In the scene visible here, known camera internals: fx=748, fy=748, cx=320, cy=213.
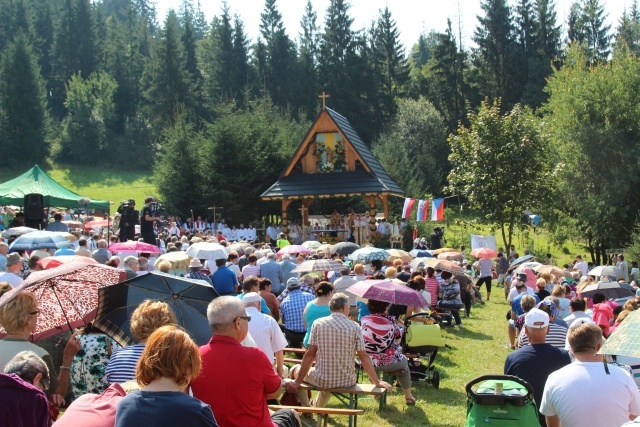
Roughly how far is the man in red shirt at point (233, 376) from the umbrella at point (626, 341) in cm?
221

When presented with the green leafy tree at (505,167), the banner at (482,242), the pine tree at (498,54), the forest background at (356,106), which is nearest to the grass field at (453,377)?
the banner at (482,242)

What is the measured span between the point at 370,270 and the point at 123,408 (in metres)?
13.1

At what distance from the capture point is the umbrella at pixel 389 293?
9.88 metres

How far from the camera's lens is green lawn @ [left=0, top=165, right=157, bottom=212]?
58219mm

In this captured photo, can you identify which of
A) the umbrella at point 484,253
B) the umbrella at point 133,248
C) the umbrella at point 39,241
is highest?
the umbrella at point 39,241

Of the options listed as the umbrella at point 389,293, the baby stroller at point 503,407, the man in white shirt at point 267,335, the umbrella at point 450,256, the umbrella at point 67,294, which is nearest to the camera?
the baby stroller at point 503,407

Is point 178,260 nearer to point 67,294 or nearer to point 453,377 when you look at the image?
point 453,377

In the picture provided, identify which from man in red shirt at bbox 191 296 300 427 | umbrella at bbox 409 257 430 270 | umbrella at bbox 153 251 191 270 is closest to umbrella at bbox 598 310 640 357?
man in red shirt at bbox 191 296 300 427

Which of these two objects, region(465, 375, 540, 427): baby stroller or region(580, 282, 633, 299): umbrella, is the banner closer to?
region(580, 282, 633, 299): umbrella

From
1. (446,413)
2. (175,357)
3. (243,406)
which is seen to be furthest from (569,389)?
(446,413)

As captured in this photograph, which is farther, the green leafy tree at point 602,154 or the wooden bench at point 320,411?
the green leafy tree at point 602,154

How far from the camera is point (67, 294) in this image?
7.06m

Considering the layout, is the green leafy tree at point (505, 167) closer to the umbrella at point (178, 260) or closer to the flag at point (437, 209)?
the flag at point (437, 209)

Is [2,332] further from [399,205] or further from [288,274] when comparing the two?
[399,205]
